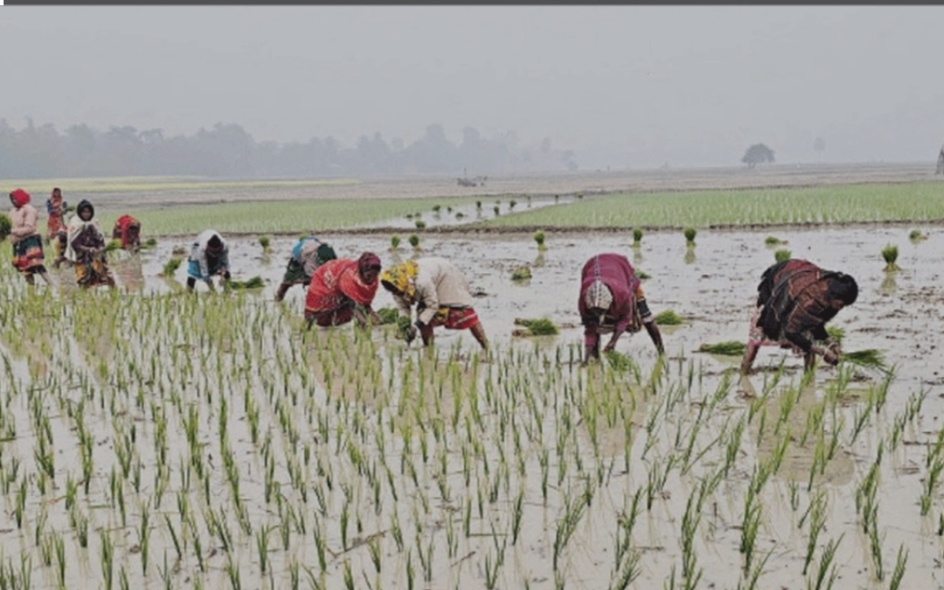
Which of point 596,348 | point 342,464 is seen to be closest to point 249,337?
point 596,348

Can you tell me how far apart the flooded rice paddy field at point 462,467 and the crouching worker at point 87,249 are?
2.37 metres

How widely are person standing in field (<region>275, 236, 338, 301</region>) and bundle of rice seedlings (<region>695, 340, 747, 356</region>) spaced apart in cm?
374

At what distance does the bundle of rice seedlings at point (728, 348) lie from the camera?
6.21m

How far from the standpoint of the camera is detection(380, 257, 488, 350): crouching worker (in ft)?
20.0

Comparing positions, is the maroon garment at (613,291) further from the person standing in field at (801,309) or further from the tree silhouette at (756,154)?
the tree silhouette at (756,154)

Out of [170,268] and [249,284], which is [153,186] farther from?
[249,284]

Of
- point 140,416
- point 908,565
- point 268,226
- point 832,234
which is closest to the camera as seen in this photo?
point 908,565

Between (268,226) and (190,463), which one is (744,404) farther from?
(268,226)

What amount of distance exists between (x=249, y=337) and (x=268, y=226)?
13.9m

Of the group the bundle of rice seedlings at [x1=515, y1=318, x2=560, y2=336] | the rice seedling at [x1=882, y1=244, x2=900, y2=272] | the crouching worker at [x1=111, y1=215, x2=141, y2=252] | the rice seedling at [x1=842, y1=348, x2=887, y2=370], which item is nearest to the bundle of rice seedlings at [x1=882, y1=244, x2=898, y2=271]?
the rice seedling at [x1=882, y1=244, x2=900, y2=272]

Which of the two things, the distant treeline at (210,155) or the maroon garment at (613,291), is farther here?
the distant treeline at (210,155)

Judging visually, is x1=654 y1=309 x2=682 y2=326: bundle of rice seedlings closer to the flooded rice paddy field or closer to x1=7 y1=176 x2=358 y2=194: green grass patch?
the flooded rice paddy field

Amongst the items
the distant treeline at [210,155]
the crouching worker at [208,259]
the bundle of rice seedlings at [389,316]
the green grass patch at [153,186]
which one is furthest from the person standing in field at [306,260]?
the distant treeline at [210,155]

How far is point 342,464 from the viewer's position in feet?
13.3
